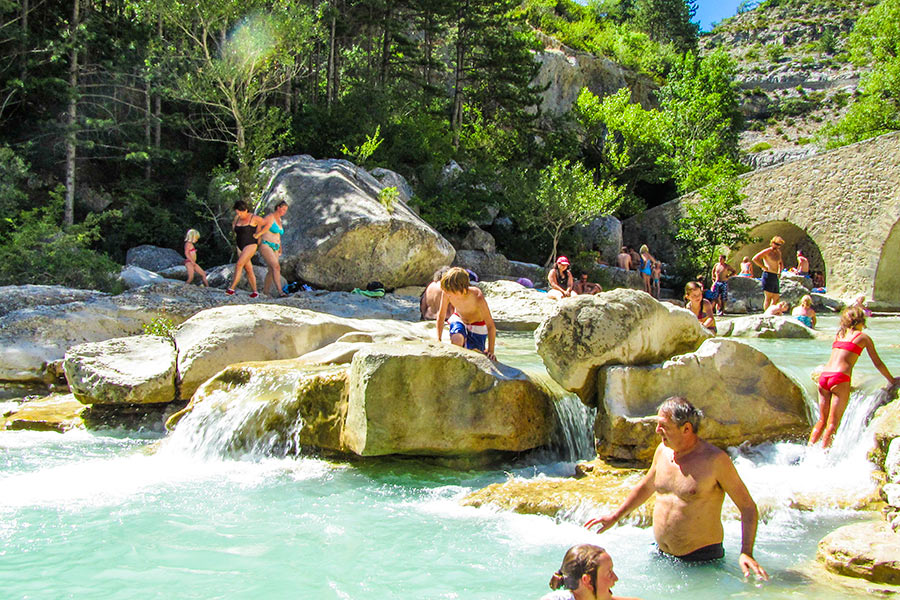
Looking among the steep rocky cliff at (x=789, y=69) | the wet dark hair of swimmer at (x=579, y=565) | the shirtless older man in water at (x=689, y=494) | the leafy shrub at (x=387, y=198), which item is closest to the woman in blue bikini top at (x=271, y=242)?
the leafy shrub at (x=387, y=198)

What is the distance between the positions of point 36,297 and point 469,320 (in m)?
5.99

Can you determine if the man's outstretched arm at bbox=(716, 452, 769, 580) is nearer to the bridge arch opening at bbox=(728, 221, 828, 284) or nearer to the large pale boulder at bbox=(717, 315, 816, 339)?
the large pale boulder at bbox=(717, 315, 816, 339)

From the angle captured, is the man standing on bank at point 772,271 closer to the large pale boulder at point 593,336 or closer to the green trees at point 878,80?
the large pale boulder at point 593,336

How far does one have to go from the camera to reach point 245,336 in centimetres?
791

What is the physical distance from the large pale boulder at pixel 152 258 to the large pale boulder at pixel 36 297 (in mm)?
6741

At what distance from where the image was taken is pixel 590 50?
37906mm

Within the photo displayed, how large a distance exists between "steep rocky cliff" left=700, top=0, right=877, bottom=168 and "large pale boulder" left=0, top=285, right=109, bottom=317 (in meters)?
35.8

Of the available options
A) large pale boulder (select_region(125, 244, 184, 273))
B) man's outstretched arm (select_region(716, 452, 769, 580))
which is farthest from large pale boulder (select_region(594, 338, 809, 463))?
large pale boulder (select_region(125, 244, 184, 273))

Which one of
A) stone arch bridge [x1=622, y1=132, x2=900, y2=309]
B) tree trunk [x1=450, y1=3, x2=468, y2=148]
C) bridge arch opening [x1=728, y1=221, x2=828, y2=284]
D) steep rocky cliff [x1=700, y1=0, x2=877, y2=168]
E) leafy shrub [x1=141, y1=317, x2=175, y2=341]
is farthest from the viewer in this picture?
steep rocky cliff [x1=700, y1=0, x2=877, y2=168]

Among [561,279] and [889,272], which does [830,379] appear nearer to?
[561,279]

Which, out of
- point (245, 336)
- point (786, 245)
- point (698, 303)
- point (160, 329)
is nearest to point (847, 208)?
point (786, 245)

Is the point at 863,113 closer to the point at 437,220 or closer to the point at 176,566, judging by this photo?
the point at 437,220

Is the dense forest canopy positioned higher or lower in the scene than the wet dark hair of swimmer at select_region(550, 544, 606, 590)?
higher

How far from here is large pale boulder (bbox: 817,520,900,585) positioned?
12.8 ft
